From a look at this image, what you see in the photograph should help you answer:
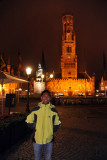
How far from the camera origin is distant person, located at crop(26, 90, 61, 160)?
384 centimetres

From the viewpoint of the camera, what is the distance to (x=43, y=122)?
391cm

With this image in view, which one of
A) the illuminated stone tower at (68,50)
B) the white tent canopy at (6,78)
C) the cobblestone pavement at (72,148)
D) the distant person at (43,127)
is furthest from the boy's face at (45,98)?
the illuminated stone tower at (68,50)

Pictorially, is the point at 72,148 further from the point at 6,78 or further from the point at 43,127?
the point at 6,78

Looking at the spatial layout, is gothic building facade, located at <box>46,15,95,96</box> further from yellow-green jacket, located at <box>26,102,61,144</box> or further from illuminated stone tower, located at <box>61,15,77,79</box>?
yellow-green jacket, located at <box>26,102,61,144</box>

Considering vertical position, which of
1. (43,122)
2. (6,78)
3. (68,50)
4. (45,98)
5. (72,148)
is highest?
(68,50)

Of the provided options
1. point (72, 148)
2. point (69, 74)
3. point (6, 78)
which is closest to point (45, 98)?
point (72, 148)

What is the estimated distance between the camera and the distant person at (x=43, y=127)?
12.6 ft

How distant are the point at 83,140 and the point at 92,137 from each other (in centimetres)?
75

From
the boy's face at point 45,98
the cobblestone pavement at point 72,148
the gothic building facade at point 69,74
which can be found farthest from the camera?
the gothic building facade at point 69,74

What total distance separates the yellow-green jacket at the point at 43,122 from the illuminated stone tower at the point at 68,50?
261 ft

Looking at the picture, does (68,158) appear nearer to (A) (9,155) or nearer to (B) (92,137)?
(A) (9,155)

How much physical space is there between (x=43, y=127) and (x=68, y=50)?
84.2 meters

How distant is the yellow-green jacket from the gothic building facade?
6961 centimetres

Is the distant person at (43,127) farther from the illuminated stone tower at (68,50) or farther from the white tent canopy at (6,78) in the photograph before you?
the illuminated stone tower at (68,50)
